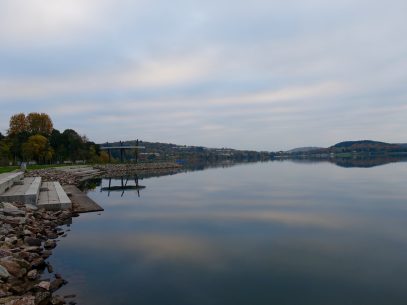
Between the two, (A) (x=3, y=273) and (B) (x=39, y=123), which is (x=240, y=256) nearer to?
(A) (x=3, y=273)

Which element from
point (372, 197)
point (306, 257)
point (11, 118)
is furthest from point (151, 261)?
point (11, 118)

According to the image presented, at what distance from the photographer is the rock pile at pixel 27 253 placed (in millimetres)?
8859

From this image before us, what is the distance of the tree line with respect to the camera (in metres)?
63.3

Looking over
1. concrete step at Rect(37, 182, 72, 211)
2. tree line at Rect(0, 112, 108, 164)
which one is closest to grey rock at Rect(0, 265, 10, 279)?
concrete step at Rect(37, 182, 72, 211)

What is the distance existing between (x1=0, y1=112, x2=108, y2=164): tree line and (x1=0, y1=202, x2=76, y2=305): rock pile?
4827 centimetres

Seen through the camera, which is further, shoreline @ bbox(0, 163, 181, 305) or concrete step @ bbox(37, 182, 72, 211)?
concrete step @ bbox(37, 182, 72, 211)

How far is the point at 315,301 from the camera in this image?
9070 mm

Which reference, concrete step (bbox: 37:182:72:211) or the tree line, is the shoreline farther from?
the tree line

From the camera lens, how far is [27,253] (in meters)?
11.9

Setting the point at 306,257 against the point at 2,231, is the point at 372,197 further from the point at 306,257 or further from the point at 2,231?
the point at 2,231

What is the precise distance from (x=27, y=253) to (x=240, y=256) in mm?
7513

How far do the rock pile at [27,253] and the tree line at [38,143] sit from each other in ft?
158

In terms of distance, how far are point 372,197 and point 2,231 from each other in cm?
2634

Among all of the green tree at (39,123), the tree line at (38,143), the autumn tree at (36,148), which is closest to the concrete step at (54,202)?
the tree line at (38,143)
